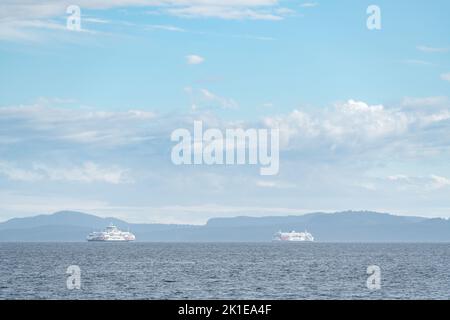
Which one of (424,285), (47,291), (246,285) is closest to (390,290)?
(424,285)

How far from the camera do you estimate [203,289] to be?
94438mm

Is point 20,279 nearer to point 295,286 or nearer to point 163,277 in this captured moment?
point 163,277

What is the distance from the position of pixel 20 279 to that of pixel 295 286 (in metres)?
40.3

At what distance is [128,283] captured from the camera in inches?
4090
